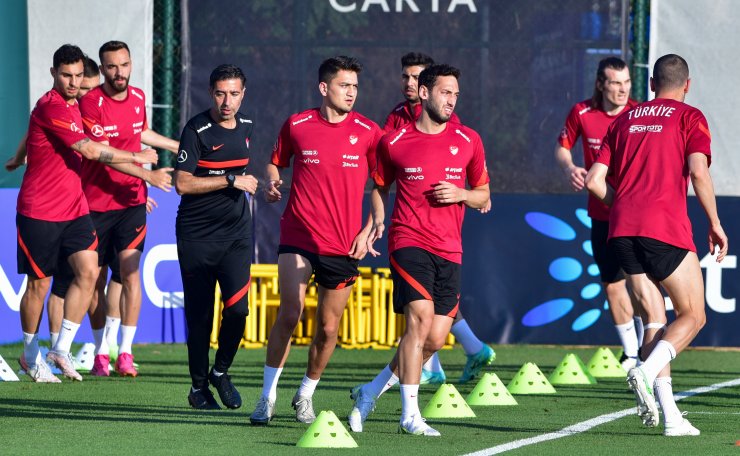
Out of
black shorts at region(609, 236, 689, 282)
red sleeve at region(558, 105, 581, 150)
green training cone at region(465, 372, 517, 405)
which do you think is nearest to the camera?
black shorts at region(609, 236, 689, 282)

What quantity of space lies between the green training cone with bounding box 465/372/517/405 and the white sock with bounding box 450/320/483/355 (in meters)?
1.32

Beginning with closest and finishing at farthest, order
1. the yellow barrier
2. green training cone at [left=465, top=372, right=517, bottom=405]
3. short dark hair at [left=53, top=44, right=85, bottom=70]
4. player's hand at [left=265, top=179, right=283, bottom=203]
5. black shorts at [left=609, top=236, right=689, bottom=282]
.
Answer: black shorts at [left=609, top=236, right=689, bottom=282]
player's hand at [left=265, top=179, right=283, bottom=203]
green training cone at [left=465, top=372, right=517, bottom=405]
short dark hair at [left=53, top=44, right=85, bottom=70]
the yellow barrier

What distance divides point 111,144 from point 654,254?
5.31 meters

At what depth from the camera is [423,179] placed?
8.83 m

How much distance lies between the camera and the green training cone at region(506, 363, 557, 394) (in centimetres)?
1100

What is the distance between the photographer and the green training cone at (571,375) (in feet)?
38.5

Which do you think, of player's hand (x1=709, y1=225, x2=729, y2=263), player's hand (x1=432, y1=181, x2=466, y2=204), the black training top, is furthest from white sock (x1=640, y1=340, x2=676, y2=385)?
the black training top

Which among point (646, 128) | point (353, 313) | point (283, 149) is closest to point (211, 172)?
point (283, 149)

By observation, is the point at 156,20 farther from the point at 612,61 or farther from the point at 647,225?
the point at 647,225

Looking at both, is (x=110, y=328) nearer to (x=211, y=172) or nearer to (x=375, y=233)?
(x=211, y=172)

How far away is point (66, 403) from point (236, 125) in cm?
228

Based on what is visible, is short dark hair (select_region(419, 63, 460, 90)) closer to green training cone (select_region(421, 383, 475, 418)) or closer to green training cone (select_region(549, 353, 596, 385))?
green training cone (select_region(421, 383, 475, 418))

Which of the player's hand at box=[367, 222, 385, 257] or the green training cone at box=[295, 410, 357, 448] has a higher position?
the player's hand at box=[367, 222, 385, 257]

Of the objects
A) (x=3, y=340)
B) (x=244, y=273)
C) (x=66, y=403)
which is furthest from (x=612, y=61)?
(x=3, y=340)
